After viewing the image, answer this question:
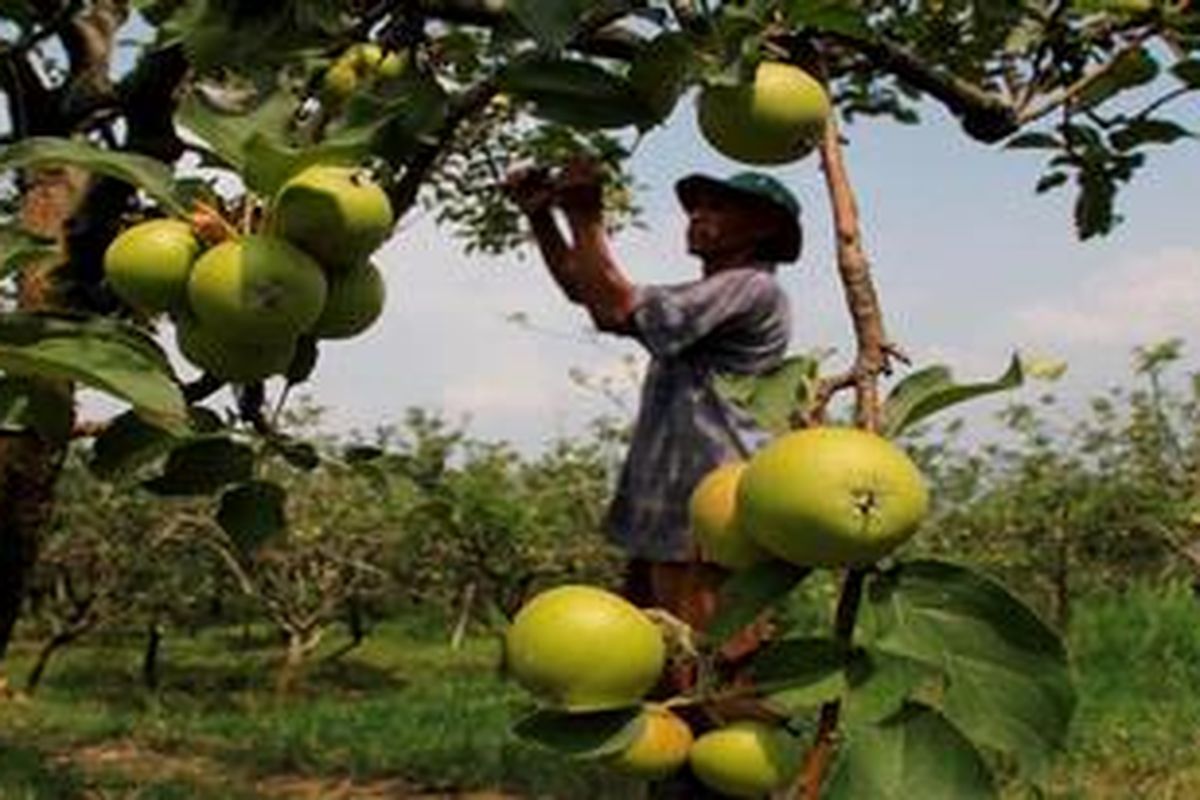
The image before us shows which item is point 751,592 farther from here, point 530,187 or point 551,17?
point 530,187

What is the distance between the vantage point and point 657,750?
101 cm

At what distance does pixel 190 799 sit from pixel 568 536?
421 inches

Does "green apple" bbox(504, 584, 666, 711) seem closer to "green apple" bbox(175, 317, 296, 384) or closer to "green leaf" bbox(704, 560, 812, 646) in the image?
"green leaf" bbox(704, 560, 812, 646)

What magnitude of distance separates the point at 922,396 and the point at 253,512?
0.60 meters

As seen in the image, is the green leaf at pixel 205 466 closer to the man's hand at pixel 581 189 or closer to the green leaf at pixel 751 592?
the green leaf at pixel 751 592

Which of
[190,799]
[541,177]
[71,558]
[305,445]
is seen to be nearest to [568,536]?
[71,558]

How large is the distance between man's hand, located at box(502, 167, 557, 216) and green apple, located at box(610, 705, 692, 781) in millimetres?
1598

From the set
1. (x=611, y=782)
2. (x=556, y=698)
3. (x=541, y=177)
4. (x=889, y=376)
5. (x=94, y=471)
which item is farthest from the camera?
(x=611, y=782)

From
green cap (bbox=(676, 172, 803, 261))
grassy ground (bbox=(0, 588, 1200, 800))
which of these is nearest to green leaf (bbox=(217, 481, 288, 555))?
green cap (bbox=(676, 172, 803, 261))

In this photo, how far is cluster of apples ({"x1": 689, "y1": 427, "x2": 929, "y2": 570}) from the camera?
83cm

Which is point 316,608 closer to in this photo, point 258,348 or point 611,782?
point 611,782

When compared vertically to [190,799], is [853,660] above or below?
above

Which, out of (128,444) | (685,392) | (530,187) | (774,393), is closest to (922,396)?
(774,393)

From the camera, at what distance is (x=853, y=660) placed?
2.85ft
